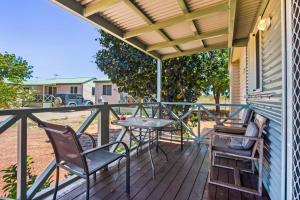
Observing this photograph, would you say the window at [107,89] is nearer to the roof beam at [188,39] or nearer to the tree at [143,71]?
the tree at [143,71]

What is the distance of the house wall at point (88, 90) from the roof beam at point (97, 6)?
21.0 m

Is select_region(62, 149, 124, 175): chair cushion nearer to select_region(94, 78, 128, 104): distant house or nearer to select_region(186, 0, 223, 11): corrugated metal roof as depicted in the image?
select_region(186, 0, 223, 11): corrugated metal roof

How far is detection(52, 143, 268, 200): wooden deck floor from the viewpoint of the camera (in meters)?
2.41

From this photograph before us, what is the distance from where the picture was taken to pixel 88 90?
934 inches

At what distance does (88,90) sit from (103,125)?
21487 mm

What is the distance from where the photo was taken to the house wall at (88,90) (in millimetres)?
23016

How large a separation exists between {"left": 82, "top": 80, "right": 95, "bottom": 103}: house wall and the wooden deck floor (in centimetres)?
2061

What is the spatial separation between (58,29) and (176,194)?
95.4 ft

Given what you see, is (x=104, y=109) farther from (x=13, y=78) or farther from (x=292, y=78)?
(x=13, y=78)

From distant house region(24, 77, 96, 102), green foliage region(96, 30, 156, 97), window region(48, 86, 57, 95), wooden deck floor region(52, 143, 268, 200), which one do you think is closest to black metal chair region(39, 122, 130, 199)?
wooden deck floor region(52, 143, 268, 200)

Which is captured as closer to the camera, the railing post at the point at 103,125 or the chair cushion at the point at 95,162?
the chair cushion at the point at 95,162

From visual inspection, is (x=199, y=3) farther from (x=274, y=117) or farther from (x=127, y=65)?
(x=127, y=65)

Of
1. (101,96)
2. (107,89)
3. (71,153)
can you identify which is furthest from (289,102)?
(101,96)

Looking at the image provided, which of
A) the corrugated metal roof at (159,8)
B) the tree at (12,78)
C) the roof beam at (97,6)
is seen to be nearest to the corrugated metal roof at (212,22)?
the corrugated metal roof at (159,8)
